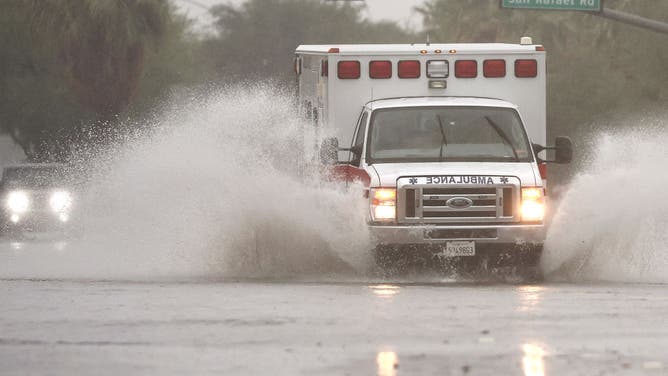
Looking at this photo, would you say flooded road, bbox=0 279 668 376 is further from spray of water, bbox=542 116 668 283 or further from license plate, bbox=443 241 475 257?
spray of water, bbox=542 116 668 283

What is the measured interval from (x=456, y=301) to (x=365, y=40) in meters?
82.2

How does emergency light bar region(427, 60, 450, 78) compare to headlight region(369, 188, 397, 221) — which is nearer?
headlight region(369, 188, 397, 221)

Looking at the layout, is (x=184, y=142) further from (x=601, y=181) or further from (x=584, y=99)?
(x=584, y=99)

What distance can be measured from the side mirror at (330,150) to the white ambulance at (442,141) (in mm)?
14

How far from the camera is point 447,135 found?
1730cm

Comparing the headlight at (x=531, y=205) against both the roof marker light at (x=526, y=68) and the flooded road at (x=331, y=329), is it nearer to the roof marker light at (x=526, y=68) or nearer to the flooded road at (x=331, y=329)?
the flooded road at (x=331, y=329)

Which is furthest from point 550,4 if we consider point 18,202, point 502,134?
point 502,134

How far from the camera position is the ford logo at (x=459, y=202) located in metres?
16.4

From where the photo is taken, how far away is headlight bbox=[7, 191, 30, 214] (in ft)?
99.3

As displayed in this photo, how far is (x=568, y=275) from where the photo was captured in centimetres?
1772

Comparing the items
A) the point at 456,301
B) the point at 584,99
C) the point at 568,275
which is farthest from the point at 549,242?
the point at 584,99

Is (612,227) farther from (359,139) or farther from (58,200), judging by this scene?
(58,200)

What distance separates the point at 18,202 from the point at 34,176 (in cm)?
91

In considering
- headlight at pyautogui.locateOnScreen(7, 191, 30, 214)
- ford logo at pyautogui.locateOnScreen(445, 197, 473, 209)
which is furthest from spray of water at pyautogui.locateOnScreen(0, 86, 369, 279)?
headlight at pyautogui.locateOnScreen(7, 191, 30, 214)
